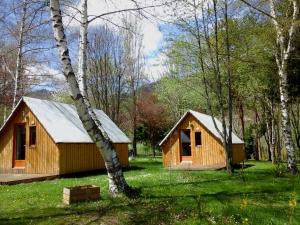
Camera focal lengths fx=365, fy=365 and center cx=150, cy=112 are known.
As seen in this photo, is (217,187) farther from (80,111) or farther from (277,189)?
(80,111)

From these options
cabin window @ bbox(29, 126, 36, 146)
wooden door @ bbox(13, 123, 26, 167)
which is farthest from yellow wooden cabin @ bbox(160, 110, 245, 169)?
wooden door @ bbox(13, 123, 26, 167)


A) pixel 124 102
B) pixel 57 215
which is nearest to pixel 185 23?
pixel 57 215

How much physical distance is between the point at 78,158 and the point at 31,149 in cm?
279

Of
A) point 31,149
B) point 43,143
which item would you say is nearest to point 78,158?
point 43,143

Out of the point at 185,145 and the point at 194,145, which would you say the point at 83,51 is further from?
the point at 185,145

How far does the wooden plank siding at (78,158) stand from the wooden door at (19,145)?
2.95m

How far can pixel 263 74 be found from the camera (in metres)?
26.7

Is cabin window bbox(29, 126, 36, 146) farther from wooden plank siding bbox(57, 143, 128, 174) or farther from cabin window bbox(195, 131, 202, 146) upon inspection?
cabin window bbox(195, 131, 202, 146)

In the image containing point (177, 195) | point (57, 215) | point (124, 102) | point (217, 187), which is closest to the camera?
point (57, 215)

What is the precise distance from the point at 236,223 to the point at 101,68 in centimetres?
3623

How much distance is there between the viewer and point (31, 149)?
2161 centimetres

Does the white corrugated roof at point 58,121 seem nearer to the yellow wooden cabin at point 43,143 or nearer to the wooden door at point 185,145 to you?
the yellow wooden cabin at point 43,143

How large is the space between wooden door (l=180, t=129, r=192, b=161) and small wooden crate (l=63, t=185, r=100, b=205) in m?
15.5

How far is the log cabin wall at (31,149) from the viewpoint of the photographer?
2073 centimetres
